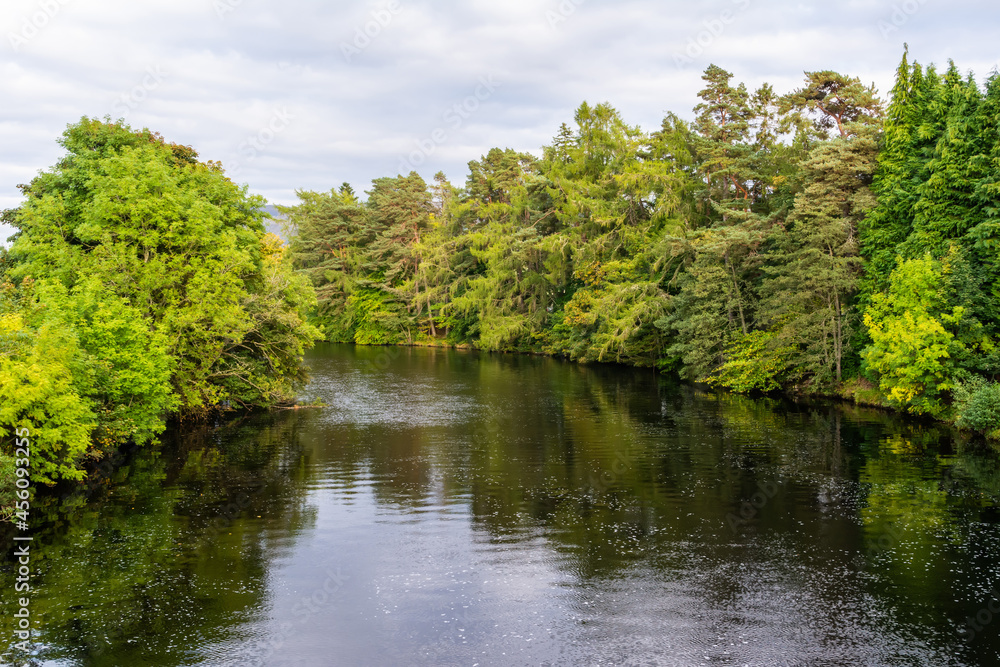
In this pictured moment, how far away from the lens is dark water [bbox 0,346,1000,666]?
11.4 metres

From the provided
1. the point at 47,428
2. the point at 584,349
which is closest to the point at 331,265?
the point at 584,349

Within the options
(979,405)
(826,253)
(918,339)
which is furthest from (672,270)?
(979,405)

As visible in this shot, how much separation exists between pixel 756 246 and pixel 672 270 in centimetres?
969

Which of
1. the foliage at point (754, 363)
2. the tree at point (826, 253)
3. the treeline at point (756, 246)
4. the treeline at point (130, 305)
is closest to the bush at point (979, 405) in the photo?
the treeline at point (756, 246)

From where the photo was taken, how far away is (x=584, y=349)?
55062mm

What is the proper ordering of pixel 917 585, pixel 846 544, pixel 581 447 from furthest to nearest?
1. pixel 581 447
2. pixel 846 544
3. pixel 917 585

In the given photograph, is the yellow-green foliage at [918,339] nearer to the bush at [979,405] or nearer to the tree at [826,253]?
the bush at [979,405]

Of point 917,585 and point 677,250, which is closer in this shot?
point 917,585

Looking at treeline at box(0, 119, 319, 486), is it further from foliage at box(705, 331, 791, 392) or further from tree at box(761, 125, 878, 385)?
tree at box(761, 125, 878, 385)

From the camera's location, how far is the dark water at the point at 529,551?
447 inches

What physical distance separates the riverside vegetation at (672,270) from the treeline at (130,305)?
0.11m

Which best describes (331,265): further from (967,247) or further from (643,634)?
(643,634)

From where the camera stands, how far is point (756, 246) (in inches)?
1550

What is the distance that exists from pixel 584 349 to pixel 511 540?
39.8 meters
